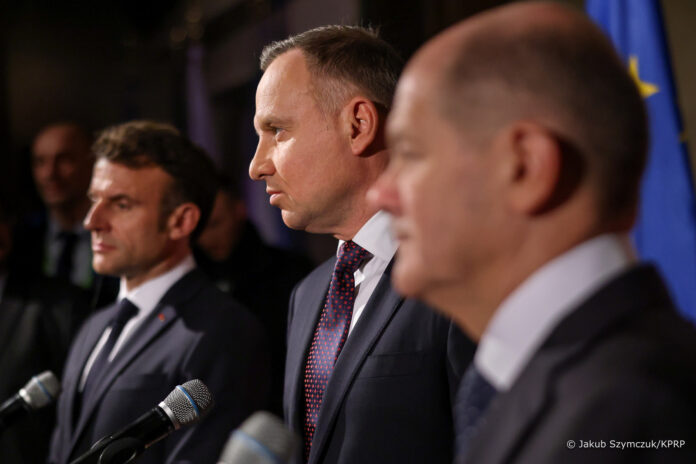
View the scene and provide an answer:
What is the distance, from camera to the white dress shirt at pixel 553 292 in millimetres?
756

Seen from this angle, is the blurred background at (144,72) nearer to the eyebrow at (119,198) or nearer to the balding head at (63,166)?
the balding head at (63,166)

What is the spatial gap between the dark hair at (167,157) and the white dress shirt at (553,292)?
5.93ft

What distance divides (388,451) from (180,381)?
0.80 meters

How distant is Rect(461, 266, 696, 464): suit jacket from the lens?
659 mm

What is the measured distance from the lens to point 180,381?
204cm

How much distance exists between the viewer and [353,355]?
1.52m

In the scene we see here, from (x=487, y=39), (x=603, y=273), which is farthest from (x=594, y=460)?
(x=487, y=39)

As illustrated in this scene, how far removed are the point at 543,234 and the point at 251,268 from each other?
280 cm

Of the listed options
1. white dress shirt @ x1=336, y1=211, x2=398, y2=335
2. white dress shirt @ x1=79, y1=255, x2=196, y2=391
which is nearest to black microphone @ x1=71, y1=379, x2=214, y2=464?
white dress shirt @ x1=336, y1=211, x2=398, y2=335

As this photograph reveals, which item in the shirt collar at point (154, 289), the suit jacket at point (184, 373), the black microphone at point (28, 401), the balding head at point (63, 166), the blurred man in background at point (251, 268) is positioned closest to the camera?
the black microphone at point (28, 401)

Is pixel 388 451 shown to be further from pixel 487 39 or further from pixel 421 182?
pixel 487 39

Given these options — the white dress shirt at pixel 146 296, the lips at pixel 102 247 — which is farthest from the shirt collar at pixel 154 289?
the lips at pixel 102 247

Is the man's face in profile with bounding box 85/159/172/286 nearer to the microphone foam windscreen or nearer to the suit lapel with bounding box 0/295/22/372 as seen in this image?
the suit lapel with bounding box 0/295/22/372

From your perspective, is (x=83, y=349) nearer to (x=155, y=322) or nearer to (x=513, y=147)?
(x=155, y=322)
